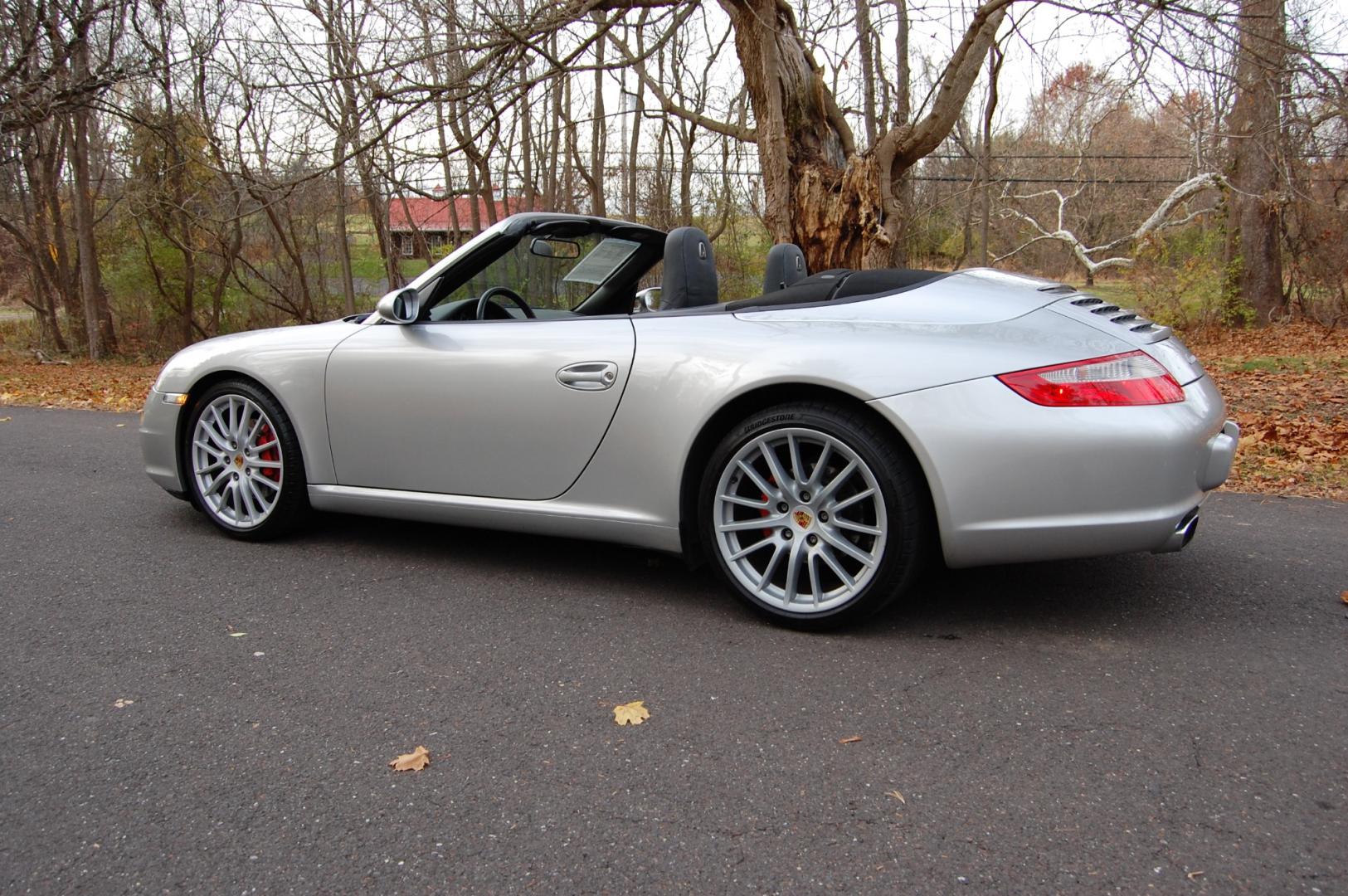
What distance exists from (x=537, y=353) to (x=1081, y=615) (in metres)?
2.14

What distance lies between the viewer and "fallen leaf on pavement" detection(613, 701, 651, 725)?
8.48ft

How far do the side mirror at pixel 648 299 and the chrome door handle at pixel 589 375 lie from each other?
0.92 m

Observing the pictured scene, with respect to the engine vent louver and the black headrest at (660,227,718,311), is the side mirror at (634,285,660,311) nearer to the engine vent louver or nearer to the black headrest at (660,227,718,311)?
the black headrest at (660,227,718,311)

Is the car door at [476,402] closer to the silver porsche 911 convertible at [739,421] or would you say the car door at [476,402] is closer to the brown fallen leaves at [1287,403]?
the silver porsche 911 convertible at [739,421]

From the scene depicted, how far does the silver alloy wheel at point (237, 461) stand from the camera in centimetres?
425

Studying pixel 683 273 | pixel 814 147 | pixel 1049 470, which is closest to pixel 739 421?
pixel 683 273

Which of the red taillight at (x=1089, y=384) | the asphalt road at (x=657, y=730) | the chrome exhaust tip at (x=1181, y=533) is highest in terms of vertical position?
the red taillight at (x=1089, y=384)

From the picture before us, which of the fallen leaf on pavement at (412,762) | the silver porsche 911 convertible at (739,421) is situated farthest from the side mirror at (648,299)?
the fallen leaf on pavement at (412,762)

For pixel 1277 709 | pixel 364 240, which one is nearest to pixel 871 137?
pixel 1277 709

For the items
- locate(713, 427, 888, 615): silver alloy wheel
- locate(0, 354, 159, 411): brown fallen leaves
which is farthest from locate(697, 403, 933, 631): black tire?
locate(0, 354, 159, 411): brown fallen leaves

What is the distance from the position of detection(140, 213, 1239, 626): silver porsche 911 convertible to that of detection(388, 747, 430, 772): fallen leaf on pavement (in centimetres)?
123

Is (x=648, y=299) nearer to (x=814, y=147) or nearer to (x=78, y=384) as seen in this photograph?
(x=814, y=147)

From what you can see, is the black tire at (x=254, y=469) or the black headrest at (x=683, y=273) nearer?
the black headrest at (x=683, y=273)

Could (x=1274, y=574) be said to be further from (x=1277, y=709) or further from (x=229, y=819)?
(x=229, y=819)
